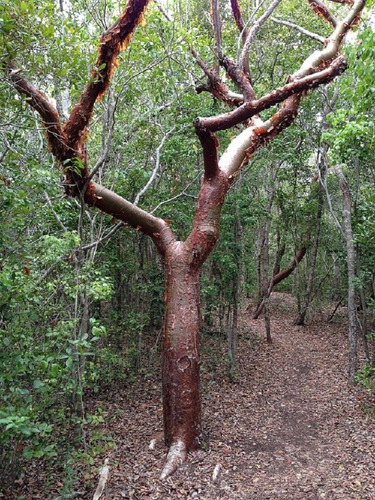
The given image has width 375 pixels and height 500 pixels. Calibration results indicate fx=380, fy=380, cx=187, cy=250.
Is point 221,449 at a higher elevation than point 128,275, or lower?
lower

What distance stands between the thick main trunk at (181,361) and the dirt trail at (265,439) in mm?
281

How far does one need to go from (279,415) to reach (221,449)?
1756mm

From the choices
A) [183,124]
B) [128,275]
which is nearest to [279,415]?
[128,275]

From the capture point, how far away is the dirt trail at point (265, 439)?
13.4 feet

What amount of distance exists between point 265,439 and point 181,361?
6.30 feet

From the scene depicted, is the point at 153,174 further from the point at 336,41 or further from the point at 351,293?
the point at 351,293

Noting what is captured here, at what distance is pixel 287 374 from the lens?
8.51 m

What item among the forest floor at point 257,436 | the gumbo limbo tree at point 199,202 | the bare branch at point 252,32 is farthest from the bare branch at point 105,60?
the forest floor at point 257,436

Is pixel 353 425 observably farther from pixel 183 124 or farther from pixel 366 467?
pixel 183 124

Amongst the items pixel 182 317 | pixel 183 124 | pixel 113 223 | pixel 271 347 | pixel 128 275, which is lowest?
pixel 271 347

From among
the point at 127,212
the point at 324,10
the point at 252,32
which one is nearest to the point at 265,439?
the point at 127,212

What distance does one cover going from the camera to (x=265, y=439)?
5445 millimetres

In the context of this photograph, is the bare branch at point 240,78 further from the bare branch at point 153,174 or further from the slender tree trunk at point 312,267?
the slender tree trunk at point 312,267

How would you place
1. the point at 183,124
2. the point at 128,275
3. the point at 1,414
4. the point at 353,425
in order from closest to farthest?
the point at 1,414 < the point at 353,425 < the point at 183,124 < the point at 128,275
